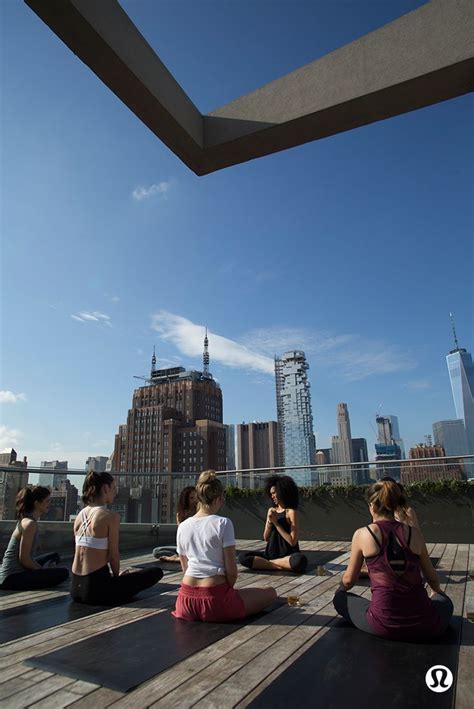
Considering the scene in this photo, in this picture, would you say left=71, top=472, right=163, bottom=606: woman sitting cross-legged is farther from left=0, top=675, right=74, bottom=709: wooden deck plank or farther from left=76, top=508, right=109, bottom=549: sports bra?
left=0, top=675, right=74, bottom=709: wooden deck plank

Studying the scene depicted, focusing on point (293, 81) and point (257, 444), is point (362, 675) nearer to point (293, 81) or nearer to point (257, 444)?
point (293, 81)

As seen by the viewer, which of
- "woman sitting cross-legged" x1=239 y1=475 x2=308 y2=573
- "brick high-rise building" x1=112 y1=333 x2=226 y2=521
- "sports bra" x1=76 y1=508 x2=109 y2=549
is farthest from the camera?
"brick high-rise building" x1=112 y1=333 x2=226 y2=521

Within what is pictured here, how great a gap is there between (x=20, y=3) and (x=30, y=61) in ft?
7.27

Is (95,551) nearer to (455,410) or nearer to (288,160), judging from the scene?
(288,160)

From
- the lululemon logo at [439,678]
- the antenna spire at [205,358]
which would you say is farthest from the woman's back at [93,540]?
the antenna spire at [205,358]

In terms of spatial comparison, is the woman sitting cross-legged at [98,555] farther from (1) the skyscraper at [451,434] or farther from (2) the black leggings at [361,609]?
(1) the skyscraper at [451,434]

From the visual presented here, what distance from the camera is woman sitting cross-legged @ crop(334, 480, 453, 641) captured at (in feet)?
7.59

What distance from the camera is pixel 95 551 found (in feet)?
10.8

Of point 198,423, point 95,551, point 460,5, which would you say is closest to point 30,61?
point 460,5

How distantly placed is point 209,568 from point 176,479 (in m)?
5.73

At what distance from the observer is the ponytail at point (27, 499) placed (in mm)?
4141

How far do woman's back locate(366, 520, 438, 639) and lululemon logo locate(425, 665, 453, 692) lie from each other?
0.31 metres

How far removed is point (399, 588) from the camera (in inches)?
90.2

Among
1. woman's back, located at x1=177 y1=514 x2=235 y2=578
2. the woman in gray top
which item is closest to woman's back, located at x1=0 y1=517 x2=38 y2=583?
the woman in gray top
